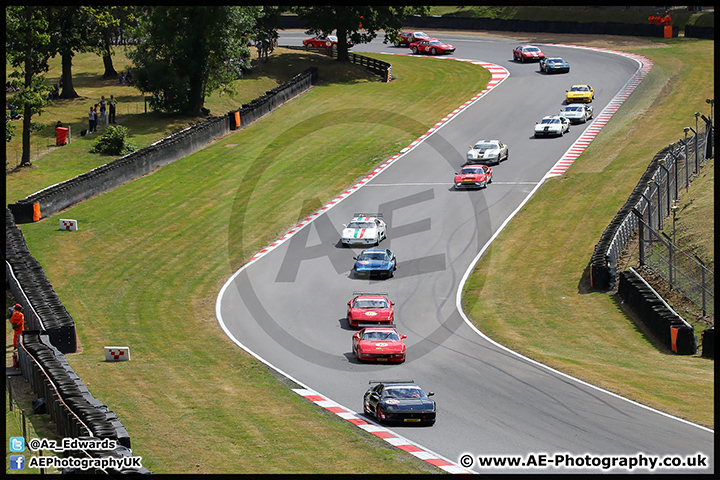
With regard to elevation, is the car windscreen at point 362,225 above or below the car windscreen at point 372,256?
above

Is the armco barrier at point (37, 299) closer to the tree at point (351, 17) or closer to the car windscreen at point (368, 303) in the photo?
the car windscreen at point (368, 303)

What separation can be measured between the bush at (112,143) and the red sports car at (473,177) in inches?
777

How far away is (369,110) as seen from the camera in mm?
61969

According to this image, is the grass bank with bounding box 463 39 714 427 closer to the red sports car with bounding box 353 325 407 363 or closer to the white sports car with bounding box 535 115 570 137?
the white sports car with bounding box 535 115 570 137

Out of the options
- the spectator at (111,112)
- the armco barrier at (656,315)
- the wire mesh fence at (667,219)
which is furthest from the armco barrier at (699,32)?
the armco barrier at (656,315)

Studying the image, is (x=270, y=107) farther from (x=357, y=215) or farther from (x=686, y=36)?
(x=686, y=36)

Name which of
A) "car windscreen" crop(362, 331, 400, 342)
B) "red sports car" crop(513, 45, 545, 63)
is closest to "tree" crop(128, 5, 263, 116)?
"red sports car" crop(513, 45, 545, 63)

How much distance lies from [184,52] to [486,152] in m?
22.3

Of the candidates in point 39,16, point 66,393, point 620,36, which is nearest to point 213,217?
point 39,16

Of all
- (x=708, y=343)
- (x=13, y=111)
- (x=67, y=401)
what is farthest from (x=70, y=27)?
(x=708, y=343)

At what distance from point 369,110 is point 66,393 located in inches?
1835

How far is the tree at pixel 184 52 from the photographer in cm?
5725

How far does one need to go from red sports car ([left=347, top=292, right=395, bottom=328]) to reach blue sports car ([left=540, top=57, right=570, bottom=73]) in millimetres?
44061

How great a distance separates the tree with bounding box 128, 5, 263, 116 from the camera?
5725 cm
